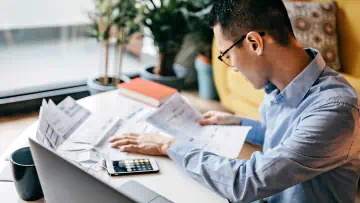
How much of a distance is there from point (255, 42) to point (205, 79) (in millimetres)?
1901

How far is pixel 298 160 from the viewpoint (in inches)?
36.5

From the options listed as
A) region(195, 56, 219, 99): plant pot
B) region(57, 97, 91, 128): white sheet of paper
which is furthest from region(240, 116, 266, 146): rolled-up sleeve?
region(195, 56, 219, 99): plant pot

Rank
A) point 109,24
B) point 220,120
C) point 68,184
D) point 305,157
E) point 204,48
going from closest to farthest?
point 68,184, point 305,157, point 220,120, point 109,24, point 204,48

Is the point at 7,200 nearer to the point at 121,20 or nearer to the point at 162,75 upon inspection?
the point at 121,20

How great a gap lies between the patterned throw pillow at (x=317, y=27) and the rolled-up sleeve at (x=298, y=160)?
146 centimetres

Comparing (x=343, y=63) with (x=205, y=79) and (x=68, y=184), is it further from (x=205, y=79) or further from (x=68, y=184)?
(x=68, y=184)

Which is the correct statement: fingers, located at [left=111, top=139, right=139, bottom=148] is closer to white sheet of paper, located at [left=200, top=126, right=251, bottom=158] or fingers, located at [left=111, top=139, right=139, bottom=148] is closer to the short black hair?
white sheet of paper, located at [left=200, top=126, right=251, bottom=158]

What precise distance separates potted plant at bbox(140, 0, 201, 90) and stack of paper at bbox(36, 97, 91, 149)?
1311 mm

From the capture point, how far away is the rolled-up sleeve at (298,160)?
0.93 m

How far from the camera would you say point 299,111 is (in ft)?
3.59

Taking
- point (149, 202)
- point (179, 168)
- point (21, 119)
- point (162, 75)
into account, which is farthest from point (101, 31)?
point (149, 202)

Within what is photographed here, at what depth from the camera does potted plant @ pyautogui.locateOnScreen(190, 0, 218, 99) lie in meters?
2.64

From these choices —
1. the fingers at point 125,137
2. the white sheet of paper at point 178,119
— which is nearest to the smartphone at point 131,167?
the fingers at point 125,137

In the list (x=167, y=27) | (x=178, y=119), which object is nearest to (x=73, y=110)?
(x=178, y=119)
